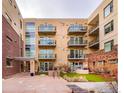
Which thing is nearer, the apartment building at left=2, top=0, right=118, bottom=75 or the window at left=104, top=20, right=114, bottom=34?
the window at left=104, top=20, right=114, bottom=34

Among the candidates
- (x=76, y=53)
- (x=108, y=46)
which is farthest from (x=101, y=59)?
(x=76, y=53)

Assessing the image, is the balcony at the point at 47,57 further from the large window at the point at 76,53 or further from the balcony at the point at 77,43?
the balcony at the point at 77,43

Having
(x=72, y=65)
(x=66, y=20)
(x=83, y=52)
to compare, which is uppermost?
(x=66, y=20)

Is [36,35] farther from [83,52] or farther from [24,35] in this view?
[83,52]

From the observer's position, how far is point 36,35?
2038 cm

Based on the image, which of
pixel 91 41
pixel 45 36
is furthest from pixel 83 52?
pixel 45 36

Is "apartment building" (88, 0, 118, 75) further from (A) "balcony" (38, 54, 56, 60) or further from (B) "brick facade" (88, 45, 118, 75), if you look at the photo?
(A) "balcony" (38, 54, 56, 60)

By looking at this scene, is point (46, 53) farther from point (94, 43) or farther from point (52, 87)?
point (52, 87)

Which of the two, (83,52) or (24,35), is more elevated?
(24,35)

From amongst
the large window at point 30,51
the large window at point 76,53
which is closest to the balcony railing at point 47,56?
the large window at point 30,51

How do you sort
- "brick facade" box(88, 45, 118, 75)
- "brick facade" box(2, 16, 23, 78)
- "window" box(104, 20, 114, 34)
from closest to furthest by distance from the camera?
1. "brick facade" box(2, 16, 23, 78)
2. "brick facade" box(88, 45, 118, 75)
3. "window" box(104, 20, 114, 34)

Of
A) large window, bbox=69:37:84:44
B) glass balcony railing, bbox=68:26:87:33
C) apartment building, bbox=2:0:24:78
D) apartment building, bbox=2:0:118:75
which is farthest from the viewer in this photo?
large window, bbox=69:37:84:44

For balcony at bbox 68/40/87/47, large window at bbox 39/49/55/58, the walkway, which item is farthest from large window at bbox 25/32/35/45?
the walkway
